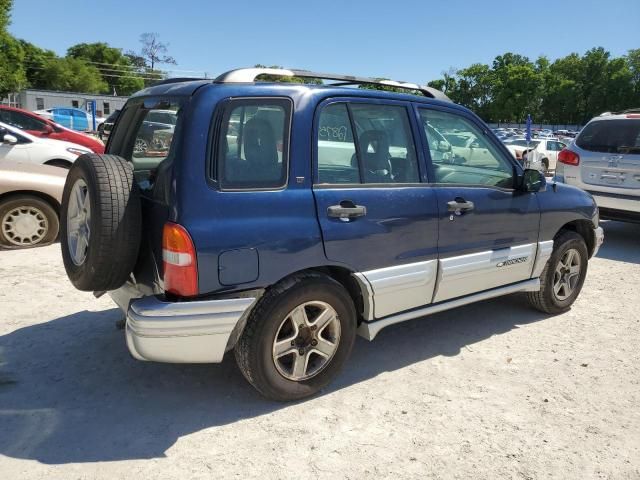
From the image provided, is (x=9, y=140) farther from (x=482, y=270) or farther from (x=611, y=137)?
(x=611, y=137)

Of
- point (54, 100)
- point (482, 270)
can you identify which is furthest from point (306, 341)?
point (54, 100)

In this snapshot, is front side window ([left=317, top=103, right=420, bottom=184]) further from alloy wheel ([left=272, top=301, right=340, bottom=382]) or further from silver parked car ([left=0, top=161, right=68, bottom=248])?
silver parked car ([left=0, top=161, right=68, bottom=248])

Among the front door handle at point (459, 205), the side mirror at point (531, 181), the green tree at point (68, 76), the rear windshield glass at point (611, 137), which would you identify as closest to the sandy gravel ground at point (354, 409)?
the front door handle at point (459, 205)

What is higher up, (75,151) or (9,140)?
(9,140)

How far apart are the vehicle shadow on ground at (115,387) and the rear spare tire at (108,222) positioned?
2.48 ft

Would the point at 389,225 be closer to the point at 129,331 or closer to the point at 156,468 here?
the point at 129,331

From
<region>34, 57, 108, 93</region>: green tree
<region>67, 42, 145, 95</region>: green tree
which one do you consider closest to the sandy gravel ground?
<region>34, 57, 108, 93</region>: green tree

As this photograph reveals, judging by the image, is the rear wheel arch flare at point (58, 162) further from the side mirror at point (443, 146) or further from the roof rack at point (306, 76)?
the side mirror at point (443, 146)

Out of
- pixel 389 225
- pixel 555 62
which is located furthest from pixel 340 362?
pixel 555 62

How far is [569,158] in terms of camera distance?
787 centimetres

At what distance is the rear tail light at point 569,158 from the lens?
7.77 metres

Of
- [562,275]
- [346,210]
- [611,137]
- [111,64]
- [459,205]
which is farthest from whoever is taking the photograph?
[111,64]

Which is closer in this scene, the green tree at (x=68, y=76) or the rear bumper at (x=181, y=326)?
the rear bumper at (x=181, y=326)

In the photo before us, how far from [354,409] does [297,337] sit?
0.55 meters
